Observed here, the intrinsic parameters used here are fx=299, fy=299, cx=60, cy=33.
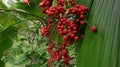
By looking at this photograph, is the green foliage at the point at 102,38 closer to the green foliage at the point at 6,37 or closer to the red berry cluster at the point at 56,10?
the red berry cluster at the point at 56,10

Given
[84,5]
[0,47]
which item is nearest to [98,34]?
[84,5]

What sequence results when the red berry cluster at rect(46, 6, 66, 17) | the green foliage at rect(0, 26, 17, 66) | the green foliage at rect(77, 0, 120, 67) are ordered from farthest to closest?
1. the green foliage at rect(0, 26, 17, 66)
2. the red berry cluster at rect(46, 6, 66, 17)
3. the green foliage at rect(77, 0, 120, 67)

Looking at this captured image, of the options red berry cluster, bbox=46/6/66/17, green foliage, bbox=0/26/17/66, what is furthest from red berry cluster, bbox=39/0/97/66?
green foliage, bbox=0/26/17/66

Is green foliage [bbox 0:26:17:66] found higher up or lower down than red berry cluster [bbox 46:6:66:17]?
lower down

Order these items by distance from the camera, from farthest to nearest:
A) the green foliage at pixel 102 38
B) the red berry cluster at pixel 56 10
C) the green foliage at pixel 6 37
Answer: the green foliage at pixel 6 37, the red berry cluster at pixel 56 10, the green foliage at pixel 102 38

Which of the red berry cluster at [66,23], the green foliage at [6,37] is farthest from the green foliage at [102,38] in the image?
the green foliage at [6,37]

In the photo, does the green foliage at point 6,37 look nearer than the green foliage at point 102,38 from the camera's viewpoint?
No

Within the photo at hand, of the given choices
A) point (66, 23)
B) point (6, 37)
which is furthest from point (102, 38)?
point (6, 37)

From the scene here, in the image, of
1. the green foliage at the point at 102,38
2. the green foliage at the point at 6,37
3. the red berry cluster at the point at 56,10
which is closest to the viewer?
the green foliage at the point at 102,38

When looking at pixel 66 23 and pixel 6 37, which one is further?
pixel 6 37

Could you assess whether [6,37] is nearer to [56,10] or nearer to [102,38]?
[56,10]

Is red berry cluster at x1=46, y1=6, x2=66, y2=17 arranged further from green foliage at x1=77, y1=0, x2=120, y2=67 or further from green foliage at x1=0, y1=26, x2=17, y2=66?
green foliage at x1=0, y1=26, x2=17, y2=66

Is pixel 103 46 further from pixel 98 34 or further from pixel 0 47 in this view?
pixel 0 47
